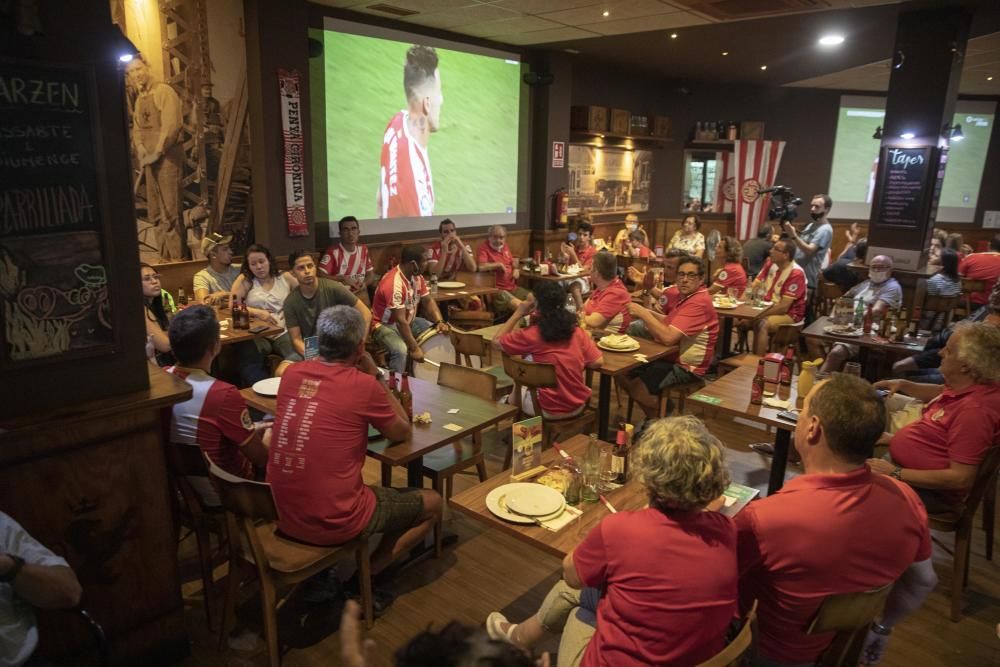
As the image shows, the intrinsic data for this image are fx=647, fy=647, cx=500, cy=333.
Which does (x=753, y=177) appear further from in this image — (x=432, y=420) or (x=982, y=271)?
(x=432, y=420)

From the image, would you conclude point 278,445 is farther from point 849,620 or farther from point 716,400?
point 716,400

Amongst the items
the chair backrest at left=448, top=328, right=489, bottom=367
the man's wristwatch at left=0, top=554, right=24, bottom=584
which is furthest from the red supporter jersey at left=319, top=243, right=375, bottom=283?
the man's wristwatch at left=0, top=554, right=24, bottom=584

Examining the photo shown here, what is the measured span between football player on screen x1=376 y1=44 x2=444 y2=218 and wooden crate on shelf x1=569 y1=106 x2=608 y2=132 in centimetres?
272

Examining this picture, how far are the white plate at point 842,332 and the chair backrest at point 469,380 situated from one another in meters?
2.93

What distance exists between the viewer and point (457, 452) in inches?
139

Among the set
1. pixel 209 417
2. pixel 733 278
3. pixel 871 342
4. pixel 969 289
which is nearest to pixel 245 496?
pixel 209 417

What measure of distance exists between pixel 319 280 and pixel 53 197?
8.93 feet

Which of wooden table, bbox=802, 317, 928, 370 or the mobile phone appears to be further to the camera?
wooden table, bbox=802, 317, 928, 370

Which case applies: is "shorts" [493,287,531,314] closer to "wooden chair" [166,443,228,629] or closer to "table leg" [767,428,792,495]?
"table leg" [767,428,792,495]

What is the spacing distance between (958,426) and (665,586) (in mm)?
1858

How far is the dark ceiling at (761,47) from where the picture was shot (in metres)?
6.77

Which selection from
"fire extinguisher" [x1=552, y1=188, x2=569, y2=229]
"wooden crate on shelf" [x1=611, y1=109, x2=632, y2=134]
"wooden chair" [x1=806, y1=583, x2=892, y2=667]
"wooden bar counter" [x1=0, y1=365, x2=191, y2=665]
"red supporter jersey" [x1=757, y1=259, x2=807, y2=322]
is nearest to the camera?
"wooden chair" [x1=806, y1=583, x2=892, y2=667]

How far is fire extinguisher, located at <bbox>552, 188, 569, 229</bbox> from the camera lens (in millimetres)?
9523

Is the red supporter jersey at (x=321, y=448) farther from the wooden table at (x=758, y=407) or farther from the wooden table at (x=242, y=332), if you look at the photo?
the wooden table at (x=242, y=332)
